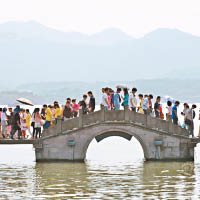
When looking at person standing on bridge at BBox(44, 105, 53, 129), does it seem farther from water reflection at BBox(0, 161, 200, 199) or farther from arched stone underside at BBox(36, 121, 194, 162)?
water reflection at BBox(0, 161, 200, 199)

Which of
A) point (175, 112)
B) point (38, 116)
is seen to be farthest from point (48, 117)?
point (175, 112)

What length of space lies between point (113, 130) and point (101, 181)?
25.7 feet

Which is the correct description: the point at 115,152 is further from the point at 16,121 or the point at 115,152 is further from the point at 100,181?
the point at 100,181

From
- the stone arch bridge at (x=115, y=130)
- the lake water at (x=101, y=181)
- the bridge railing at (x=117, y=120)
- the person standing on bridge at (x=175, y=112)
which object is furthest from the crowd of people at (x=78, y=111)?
the lake water at (x=101, y=181)

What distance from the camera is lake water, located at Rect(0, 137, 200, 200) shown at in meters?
25.5

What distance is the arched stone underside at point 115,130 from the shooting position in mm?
37062

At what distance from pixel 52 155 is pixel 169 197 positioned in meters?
13.8

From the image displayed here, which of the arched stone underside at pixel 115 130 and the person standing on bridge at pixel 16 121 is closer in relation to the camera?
the person standing on bridge at pixel 16 121

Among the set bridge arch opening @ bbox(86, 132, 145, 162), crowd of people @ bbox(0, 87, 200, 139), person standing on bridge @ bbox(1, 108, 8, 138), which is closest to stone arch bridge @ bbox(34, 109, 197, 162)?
crowd of people @ bbox(0, 87, 200, 139)

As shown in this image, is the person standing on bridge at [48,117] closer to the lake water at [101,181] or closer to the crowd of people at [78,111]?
the crowd of people at [78,111]

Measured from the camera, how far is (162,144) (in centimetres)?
3728

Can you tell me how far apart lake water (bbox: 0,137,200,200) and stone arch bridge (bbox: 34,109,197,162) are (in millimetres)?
756

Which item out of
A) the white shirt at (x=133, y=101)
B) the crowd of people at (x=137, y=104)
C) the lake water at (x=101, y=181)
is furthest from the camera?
the white shirt at (x=133, y=101)

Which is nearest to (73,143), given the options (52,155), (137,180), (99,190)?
(52,155)
